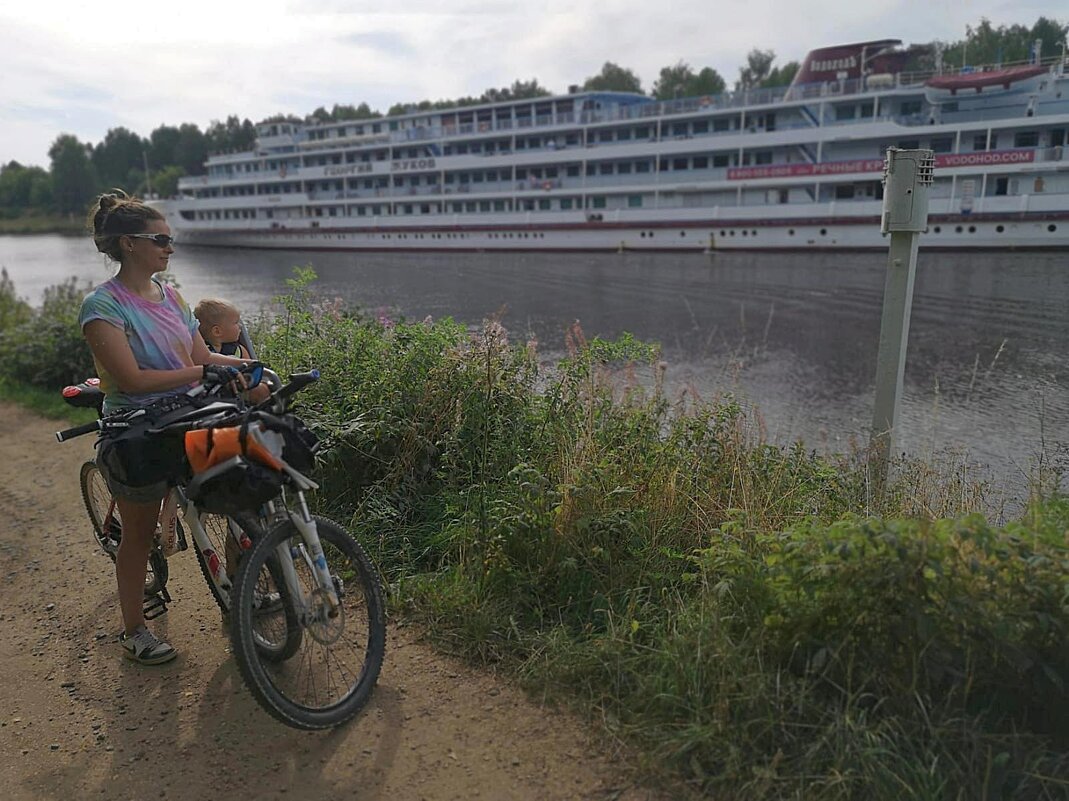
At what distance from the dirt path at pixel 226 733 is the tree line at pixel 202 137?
132 ft

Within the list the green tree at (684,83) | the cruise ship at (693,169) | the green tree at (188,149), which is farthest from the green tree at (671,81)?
the green tree at (188,149)

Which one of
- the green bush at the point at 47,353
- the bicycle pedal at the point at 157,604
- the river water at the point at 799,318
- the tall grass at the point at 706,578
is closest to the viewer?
the tall grass at the point at 706,578

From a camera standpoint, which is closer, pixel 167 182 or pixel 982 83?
pixel 982 83

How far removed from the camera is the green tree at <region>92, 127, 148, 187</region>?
4562 inches

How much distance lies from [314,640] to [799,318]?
16297 millimetres

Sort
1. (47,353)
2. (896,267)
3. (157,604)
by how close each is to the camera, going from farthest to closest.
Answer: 1. (47,353)
2. (896,267)
3. (157,604)

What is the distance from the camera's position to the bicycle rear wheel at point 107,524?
12.0 feet

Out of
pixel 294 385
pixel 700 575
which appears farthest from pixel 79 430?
pixel 700 575

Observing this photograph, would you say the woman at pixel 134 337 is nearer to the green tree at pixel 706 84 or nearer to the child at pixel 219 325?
the child at pixel 219 325

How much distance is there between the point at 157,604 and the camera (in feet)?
11.6

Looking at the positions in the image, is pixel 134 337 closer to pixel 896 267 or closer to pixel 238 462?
pixel 238 462

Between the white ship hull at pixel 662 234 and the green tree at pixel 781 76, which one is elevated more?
the green tree at pixel 781 76

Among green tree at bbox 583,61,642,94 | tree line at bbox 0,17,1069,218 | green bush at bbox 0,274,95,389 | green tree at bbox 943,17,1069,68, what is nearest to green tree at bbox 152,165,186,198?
tree line at bbox 0,17,1069,218

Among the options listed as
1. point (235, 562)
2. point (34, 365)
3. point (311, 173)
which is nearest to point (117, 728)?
point (235, 562)
